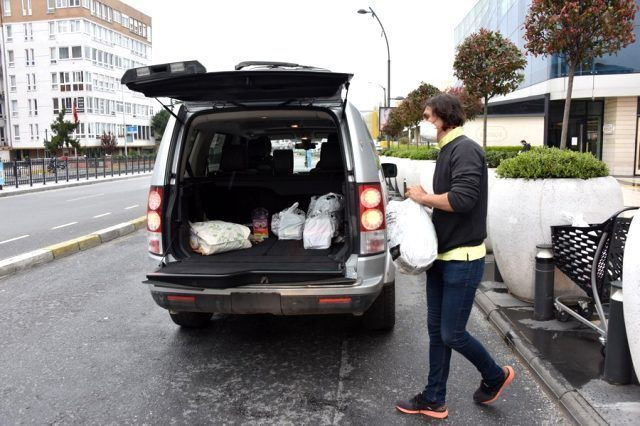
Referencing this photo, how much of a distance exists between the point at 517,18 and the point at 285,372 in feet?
110

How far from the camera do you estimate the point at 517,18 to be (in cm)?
3300

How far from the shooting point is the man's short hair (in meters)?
3.16

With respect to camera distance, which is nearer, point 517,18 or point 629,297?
point 629,297

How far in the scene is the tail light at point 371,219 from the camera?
12.6 ft

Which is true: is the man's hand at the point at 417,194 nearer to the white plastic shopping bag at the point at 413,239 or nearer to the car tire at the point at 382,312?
the white plastic shopping bag at the point at 413,239

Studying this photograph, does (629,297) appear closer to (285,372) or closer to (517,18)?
(285,372)

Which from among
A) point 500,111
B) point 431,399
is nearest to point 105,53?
point 500,111

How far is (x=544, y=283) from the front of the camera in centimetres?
469

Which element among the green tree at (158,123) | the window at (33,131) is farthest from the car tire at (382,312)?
the green tree at (158,123)

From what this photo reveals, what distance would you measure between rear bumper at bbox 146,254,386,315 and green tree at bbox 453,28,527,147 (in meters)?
8.88

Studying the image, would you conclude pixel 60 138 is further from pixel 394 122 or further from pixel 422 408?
pixel 422 408

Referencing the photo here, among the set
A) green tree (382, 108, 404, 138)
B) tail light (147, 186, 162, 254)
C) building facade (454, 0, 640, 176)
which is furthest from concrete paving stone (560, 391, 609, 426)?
green tree (382, 108, 404, 138)

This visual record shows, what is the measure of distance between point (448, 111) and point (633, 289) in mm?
1373

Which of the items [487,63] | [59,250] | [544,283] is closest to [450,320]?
[544,283]
